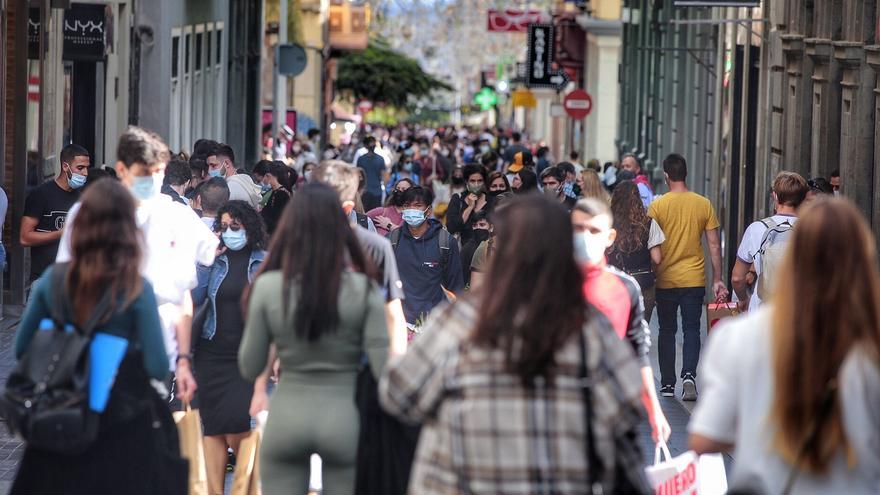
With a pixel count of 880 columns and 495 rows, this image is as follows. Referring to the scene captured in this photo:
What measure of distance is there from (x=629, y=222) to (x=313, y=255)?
6.89 metres

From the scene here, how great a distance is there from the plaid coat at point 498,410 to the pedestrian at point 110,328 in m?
1.55

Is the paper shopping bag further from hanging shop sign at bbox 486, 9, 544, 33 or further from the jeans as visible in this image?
hanging shop sign at bbox 486, 9, 544, 33

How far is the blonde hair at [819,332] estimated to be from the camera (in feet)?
15.5

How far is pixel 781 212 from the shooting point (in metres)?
11.4

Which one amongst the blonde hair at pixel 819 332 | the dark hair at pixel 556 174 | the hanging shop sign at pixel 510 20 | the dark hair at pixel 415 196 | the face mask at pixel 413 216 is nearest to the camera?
the blonde hair at pixel 819 332

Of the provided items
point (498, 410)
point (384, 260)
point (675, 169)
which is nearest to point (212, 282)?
point (384, 260)

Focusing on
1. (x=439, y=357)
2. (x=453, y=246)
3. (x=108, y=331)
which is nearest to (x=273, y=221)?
(x=453, y=246)

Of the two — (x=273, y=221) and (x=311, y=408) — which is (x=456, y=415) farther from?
(x=273, y=221)

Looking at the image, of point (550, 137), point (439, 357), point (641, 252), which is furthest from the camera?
point (550, 137)

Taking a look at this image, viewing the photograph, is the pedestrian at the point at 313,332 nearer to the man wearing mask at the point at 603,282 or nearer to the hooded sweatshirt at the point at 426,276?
the man wearing mask at the point at 603,282

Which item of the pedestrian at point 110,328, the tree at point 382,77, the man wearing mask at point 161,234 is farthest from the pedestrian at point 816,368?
the tree at point 382,77

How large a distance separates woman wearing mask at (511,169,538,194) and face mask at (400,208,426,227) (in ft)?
14.1

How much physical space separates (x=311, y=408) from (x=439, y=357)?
56.6 inches

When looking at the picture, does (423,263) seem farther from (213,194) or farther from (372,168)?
(372,168)
